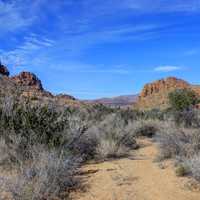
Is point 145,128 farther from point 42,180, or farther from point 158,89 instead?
point 158,89

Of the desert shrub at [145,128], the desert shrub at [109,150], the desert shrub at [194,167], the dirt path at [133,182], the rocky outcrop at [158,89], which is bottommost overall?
the dirt path at [133,182]

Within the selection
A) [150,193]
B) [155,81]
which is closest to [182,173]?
[150,193]

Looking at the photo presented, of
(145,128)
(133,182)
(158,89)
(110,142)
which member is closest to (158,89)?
(158,89)

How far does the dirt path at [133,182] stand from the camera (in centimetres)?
784

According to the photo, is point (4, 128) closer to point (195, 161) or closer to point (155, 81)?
point (195, 161)

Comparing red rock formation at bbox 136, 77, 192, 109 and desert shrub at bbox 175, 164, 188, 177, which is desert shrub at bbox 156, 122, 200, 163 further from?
red rock formation at bbox 136, 77, 192, 109

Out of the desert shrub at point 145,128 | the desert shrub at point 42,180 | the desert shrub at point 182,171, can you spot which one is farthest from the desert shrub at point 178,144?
the desert shrub at point 145,128

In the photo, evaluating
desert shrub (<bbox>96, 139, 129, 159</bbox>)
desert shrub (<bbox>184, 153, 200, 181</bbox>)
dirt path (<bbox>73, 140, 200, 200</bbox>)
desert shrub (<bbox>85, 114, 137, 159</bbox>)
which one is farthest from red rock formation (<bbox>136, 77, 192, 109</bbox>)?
desert shrub (<bbox>184, 153, 200, 181</bbox>)

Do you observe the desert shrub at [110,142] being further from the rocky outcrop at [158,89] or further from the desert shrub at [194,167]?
the rocky outcrop at [158,89]

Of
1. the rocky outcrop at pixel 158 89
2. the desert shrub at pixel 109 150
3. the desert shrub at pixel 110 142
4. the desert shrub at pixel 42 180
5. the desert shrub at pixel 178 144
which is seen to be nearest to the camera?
the desert shrub at pixel 42 180

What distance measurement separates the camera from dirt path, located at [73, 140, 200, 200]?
7844 millimetres

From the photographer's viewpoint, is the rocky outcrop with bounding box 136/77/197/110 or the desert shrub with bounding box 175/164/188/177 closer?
the desert shrub with bounding box 175/164/188/177

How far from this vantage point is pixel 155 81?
77.8 metres

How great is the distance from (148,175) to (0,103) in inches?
240
